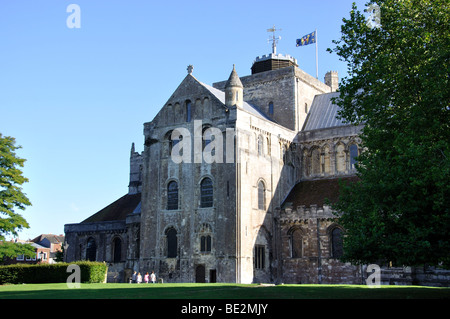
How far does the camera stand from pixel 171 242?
4962cm

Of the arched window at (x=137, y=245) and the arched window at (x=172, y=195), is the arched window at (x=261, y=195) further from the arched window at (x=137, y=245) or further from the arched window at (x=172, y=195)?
the arched window at (x=137, y=245)

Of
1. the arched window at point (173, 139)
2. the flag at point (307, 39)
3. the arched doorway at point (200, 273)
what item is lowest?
the arched doorway at point (200, 273)

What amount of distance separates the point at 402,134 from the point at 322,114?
3353 cm

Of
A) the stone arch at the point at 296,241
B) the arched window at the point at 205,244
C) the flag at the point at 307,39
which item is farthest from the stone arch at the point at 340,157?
the arched window at the point at 205,244

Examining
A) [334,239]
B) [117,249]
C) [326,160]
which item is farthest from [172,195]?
[326,160]

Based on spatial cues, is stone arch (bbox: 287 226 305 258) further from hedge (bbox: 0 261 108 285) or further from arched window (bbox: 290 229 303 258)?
hedge (bbox: 0 261 108 285)

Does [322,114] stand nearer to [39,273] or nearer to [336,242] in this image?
[336,242]

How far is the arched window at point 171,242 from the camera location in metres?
49.2

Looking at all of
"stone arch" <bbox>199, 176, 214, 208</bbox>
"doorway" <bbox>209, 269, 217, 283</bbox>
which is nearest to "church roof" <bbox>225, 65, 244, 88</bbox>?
"stone arch" <bbox>199, 176, 214, 208</bbox>

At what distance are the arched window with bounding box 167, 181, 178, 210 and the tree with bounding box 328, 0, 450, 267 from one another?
73.4ft

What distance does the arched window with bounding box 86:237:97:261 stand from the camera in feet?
199

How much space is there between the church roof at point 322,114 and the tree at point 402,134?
988 inches
